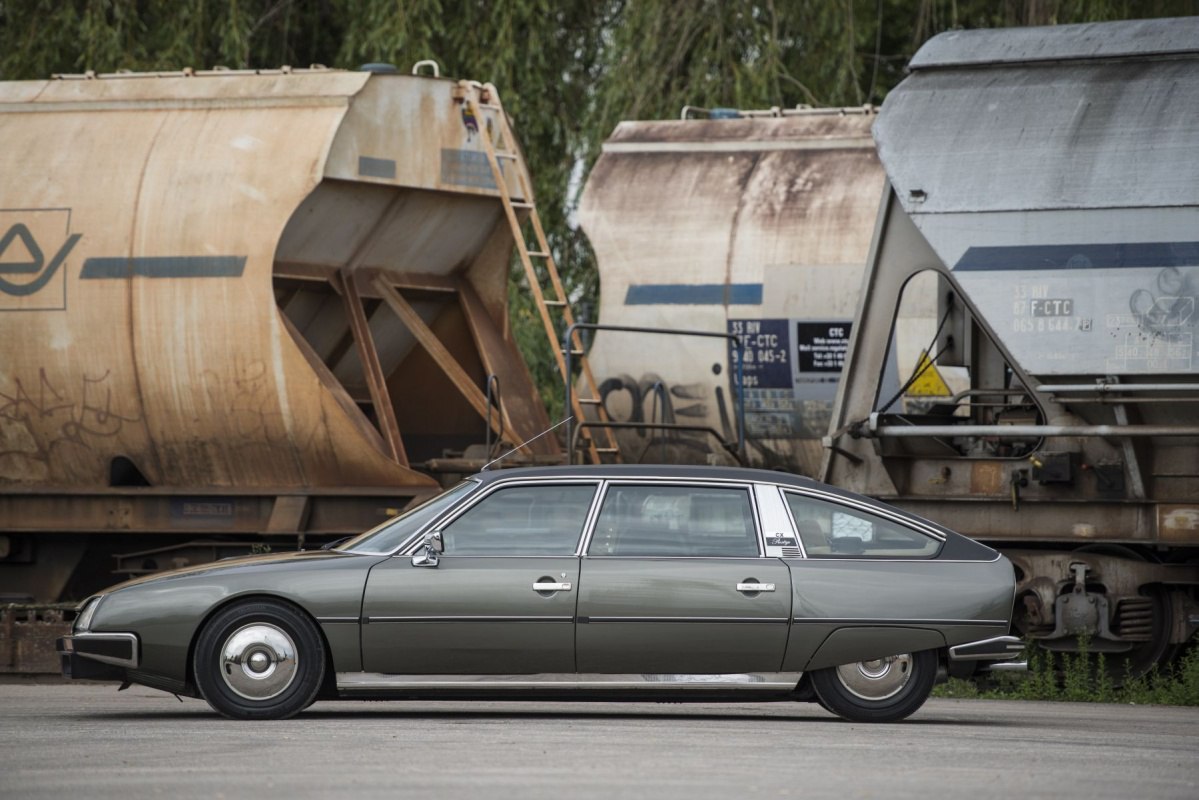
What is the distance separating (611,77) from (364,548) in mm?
9938

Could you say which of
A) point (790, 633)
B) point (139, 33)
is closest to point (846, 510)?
point (790, 633)

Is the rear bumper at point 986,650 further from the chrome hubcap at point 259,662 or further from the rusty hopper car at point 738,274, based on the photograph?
the rusty hopper car at point 738,274

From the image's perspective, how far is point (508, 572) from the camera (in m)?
9.57

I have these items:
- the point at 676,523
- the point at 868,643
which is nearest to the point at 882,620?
the point at 868,643

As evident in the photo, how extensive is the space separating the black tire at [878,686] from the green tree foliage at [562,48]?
30.9 feet

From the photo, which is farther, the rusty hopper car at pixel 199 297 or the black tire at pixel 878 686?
the rusty hopper car at pixel 199 297

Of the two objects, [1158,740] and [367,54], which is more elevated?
[367,54]

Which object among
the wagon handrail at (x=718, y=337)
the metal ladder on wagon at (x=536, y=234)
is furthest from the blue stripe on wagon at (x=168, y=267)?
the wagon handrail at (x=718, y=337)

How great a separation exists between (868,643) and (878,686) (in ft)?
0.93

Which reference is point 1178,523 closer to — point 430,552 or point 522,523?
point 522,523

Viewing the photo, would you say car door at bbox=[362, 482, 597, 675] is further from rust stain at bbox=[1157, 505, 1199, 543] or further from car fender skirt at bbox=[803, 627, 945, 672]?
rust stain at bbox=[1157, 505, 1199, 543]

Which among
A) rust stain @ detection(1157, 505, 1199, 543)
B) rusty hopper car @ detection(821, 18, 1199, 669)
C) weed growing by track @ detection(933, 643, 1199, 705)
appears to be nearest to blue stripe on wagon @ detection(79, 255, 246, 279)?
rusty hopper car @ detection(821, 18, 1199, 669)

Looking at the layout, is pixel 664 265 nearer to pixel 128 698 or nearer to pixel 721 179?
pixel 721 179

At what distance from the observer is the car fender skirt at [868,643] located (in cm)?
959
